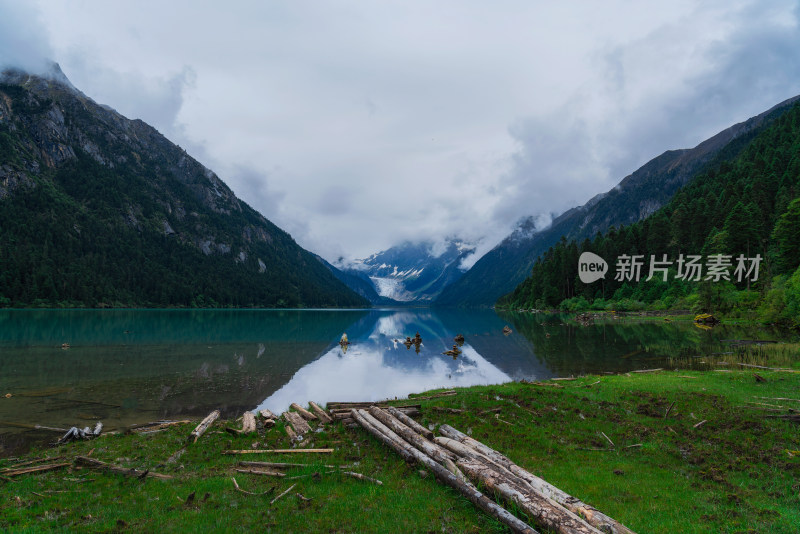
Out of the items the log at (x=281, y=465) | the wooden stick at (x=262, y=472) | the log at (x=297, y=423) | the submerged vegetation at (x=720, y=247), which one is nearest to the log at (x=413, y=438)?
the log at (x=281, y=465)

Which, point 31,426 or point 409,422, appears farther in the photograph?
point 31,426

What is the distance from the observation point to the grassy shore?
29.7 ft

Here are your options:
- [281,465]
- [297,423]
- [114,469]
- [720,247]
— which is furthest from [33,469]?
[720,247]

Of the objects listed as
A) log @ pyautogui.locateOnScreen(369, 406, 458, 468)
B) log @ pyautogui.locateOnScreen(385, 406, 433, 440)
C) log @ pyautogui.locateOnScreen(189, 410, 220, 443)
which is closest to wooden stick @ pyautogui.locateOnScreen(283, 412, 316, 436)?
log @ pyautogui.locateOnScreen(369, 406, 458, 468)

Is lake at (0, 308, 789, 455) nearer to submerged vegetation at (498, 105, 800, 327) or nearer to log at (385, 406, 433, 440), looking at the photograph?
log at (385, 406, 433, 440)

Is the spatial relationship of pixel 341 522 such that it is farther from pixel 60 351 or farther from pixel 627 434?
pixel 60 351

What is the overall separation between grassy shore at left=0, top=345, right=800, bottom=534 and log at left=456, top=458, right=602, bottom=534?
0.75 metres

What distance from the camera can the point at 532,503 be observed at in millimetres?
8586

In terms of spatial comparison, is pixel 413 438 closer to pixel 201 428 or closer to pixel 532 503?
pixel 532 503

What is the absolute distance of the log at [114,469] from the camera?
11945 millimetres

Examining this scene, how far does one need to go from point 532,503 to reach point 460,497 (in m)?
2.23

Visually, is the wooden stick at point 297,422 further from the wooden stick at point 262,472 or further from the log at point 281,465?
the wooden stick at point 262,472

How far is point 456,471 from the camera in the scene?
1089 cm

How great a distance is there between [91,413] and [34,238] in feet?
744
